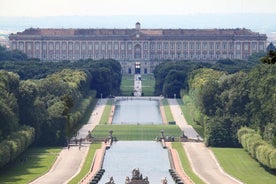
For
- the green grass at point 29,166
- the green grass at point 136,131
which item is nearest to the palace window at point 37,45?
the green grass at point 136,131

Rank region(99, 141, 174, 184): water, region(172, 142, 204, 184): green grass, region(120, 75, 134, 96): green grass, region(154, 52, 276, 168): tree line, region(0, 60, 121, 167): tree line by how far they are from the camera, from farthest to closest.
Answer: region(120, 75, 134, 96): green grass
region(154, 52, 276, 168): tree line
region(0, 60, 121, 167): tree line
region(99, 141, 174, 184): water
region(172, 142, 204, 184): green grass

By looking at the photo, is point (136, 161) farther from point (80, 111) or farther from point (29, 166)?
point (80, 111)

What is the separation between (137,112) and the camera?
104 metres

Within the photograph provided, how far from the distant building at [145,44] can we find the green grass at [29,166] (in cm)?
11796

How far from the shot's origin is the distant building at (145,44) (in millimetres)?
190625

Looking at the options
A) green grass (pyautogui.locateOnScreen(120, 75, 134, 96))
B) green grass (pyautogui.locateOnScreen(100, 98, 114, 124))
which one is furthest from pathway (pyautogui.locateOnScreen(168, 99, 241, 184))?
green grass (pyautogui.locateOnScreen(120, 75, 134, 96))

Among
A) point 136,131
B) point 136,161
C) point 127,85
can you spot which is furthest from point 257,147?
point 127,85

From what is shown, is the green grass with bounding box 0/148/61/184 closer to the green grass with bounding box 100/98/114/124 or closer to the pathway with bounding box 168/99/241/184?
the pathway with bounding box 168/99/241/184

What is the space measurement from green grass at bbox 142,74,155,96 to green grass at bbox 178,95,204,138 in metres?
14.7

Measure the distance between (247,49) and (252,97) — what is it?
11492 cm

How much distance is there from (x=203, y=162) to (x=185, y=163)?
3.95 ft

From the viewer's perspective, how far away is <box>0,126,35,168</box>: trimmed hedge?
62281 millimetres

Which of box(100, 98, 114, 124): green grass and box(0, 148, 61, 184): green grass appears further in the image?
box(100, 98, 114, 124): green grass

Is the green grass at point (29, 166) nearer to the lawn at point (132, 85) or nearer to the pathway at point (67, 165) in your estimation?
the pathway at point (67, 165)
